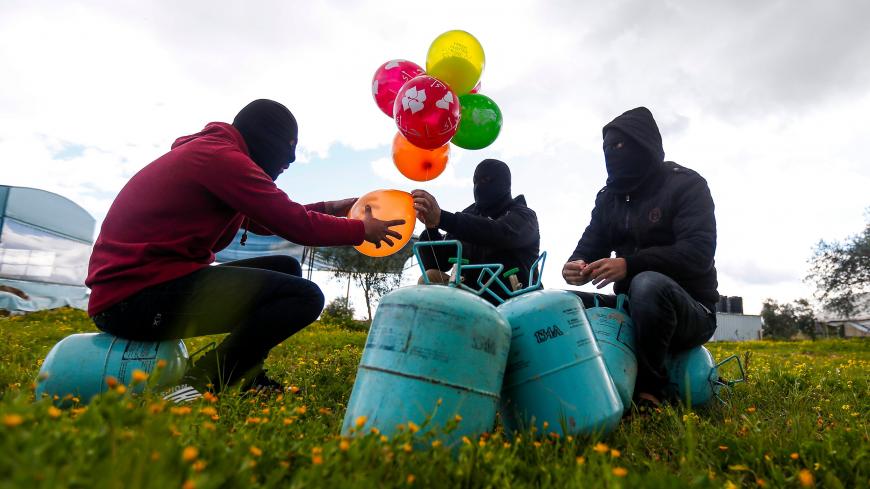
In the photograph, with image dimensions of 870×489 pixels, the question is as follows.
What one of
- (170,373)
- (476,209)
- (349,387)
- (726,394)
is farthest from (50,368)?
(726,394)

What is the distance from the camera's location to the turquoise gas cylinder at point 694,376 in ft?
11.0

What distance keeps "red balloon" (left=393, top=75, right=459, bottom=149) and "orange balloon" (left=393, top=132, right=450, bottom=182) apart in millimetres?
489

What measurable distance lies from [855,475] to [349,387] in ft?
9.23

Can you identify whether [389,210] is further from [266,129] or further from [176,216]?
[176,216]

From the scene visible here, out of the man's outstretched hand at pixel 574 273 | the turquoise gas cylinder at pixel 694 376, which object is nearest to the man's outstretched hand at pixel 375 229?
the man's outstretched hand at pixel 574 273

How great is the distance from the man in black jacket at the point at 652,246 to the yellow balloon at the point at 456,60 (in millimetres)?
1336

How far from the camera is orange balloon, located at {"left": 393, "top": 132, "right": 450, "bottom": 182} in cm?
454

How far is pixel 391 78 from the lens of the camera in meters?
4.54

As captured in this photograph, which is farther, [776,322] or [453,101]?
[776,322]

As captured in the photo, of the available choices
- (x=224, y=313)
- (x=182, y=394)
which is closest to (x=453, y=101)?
(x=224, y=313)

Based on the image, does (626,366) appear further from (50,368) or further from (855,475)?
(50,368)

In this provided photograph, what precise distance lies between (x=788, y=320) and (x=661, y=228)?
56.5 metres

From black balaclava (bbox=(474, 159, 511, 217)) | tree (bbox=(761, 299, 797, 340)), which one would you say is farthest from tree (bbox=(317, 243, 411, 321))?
tree (bbox=(761, 299, 797, 340))

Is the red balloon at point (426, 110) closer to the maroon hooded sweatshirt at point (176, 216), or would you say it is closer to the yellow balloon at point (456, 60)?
the yellow balloon at point (456, 60)
